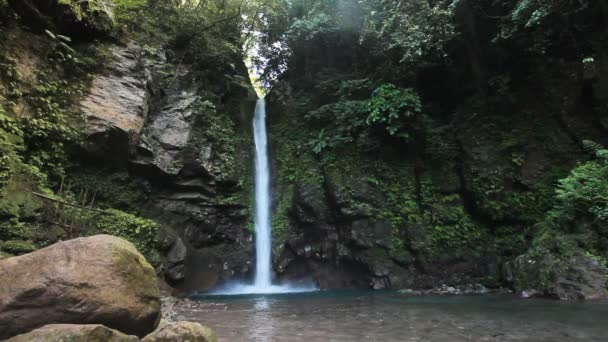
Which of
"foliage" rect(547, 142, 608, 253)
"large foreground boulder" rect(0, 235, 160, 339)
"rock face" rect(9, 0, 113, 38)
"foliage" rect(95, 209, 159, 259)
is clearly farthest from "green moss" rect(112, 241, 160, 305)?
"foliage" rect(547, 142, 608, 253)

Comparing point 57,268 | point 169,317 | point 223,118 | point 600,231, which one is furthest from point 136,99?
point 600,231

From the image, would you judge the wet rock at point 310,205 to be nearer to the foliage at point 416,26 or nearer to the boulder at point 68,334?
the foliage at point 416,26

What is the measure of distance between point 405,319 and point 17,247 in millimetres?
6543

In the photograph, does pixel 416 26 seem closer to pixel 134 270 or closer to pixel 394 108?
pixel 394 108

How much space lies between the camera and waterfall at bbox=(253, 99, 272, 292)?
1316 cm

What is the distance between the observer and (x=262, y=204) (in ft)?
47.9

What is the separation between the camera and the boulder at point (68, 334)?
3195mm

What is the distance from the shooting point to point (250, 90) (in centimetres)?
1705

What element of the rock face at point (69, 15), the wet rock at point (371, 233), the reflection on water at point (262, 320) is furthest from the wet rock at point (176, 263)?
the rock face at point (69, 15)

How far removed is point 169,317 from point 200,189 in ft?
21.1

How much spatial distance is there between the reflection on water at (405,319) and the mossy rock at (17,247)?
2821 millimetres

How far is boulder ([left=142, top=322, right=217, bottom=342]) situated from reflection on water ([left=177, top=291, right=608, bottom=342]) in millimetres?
1455

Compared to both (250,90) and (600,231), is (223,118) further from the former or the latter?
(600,231)

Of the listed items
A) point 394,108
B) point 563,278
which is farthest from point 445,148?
point 563,278
